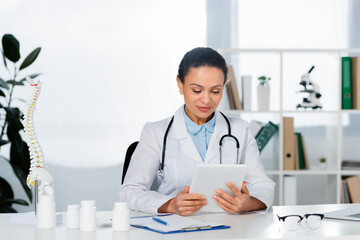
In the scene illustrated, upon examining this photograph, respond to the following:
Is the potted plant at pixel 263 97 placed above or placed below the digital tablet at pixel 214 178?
above

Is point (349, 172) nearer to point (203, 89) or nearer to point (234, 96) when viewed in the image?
point (234, 96)

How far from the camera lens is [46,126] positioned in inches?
189

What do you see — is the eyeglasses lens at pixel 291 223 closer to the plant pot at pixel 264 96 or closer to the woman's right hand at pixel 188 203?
the woman's right hand at pixel 188 203

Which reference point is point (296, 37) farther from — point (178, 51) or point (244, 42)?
point (178, 51)

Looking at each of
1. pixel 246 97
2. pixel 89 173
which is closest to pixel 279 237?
pixel 246 97

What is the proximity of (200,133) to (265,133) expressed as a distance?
175cm

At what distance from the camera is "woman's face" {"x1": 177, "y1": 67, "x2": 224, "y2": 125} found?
2.32 metres

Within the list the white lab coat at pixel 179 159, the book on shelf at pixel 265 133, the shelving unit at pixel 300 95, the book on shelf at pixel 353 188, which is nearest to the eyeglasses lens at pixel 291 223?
the white lab coat at pixel 179 159

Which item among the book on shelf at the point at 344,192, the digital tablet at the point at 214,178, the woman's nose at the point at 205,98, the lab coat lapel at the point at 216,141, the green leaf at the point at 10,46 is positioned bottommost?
the book on shelf at the point at 344,192

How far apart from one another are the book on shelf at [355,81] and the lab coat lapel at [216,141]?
1.95 meters

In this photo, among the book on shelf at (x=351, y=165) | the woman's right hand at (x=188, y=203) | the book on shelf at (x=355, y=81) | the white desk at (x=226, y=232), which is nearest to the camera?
the white desk at (x=226, y=232)

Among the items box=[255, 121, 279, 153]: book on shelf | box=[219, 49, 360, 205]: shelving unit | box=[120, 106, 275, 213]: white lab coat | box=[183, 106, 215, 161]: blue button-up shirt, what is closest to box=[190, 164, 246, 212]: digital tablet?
box=[120, 106, 275, 213]: white lab coat

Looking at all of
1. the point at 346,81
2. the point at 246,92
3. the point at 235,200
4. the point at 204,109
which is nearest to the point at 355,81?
the point at 346,81

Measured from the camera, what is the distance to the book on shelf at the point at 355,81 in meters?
4.11
